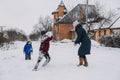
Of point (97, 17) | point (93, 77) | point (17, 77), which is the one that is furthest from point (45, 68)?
point (97, 17)

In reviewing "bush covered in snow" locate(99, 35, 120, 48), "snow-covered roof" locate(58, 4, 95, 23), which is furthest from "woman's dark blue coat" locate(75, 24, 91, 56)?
"snow-covered roof" locate(58, 4, 95, 23)

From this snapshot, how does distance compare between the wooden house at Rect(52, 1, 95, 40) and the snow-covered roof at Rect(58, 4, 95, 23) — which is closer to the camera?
the snow-covered roof at Rect(58, 4, 95, 23)

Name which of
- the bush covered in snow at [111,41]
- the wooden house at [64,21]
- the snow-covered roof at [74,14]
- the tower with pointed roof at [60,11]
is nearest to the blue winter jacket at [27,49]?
the bush covered in snow at [111,41]

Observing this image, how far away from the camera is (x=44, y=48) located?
11.6m

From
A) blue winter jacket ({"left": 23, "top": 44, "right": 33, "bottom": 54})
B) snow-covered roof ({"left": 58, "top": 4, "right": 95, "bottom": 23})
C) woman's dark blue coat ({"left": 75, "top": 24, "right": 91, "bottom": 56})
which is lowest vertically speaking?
blue winter jacket ({"left": 23, "top": 44, "right": 33, "bottom": 54})

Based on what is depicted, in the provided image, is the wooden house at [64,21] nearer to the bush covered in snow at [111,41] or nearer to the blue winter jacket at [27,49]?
the bush covered in snow at [111,41]

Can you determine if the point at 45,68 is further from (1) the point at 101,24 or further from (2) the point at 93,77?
(1) the point at 101,24

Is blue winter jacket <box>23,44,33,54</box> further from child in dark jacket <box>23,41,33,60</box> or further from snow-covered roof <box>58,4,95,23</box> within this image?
snow-covered roof <box>58,4,95,23</box>

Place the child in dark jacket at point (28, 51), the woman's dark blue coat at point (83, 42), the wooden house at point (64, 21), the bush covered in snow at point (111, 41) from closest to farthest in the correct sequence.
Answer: the woman's dark blue coat at point (83, 42), the child in dark jacket at point (28, 51), the bush covered in snow at point (111, 41), the wooden house at point (64, 21)

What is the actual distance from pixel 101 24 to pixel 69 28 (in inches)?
714

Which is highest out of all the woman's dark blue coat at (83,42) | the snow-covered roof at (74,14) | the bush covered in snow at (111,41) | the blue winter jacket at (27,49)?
the snow-covered roof at (74,14)

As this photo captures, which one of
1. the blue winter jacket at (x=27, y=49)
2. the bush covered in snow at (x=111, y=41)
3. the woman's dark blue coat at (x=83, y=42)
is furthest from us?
the bush covered in snow at (x=111, y=41)

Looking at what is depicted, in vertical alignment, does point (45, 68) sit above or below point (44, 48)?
below

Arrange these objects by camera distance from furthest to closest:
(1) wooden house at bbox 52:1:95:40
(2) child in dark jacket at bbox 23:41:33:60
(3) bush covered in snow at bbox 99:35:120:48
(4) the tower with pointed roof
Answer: (4) the tower with pointed roof
(1) wooden house at bbox 52:1:95:40
(3) bush covered in snow at bbox 99:35:120:48
(2) child in dark jacket at bbox 23:41:33:60
